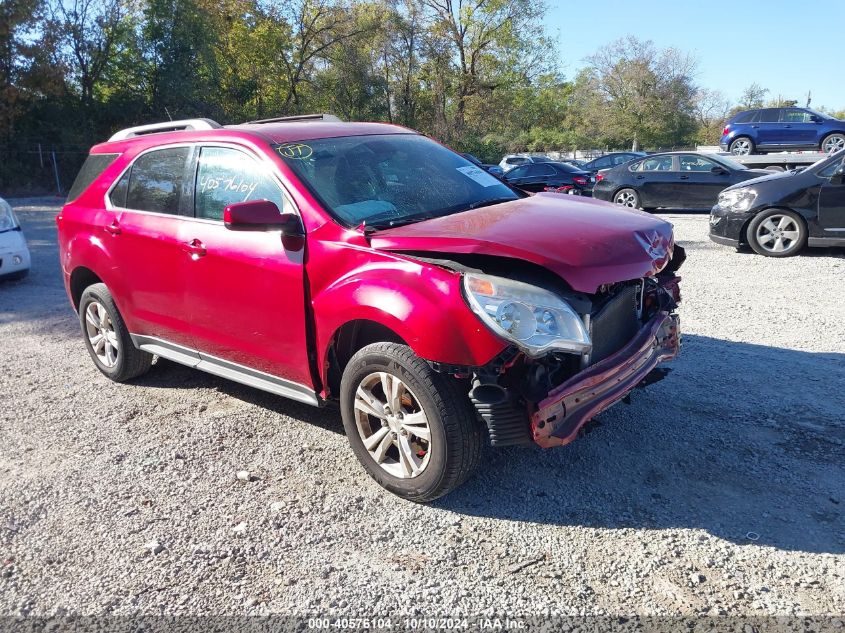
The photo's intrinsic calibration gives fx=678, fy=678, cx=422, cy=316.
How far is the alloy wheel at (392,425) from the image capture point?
3.29 meters

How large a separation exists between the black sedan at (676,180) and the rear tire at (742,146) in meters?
6.78

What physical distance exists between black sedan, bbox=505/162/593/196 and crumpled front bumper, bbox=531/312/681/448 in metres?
15.0

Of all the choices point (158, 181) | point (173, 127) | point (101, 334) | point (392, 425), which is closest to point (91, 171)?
point (173, 127)

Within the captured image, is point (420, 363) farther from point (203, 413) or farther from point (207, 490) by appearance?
point (203, 413)

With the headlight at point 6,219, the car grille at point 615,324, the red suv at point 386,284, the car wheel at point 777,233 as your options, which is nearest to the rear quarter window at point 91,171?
the red suv at point 386,284

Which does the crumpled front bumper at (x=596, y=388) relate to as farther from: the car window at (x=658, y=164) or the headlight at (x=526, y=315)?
the car window at (x=658, y=164)

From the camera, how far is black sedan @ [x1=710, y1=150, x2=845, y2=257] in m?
8.73

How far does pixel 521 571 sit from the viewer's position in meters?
2.87

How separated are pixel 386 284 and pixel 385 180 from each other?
40.6 inches

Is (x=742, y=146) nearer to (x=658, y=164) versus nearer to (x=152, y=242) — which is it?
(x=658, y=164)

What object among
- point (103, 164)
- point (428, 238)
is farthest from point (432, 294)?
point (103, 164)

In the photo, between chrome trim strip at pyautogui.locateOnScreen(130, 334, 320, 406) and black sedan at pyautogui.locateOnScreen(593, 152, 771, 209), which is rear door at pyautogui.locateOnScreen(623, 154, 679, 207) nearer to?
black sedan at pyautogui.locateOnScreen(593, 152, 771, 209)

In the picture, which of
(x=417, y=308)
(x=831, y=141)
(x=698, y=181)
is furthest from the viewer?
(x=831, y=141)

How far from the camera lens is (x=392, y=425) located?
11.1 ft
